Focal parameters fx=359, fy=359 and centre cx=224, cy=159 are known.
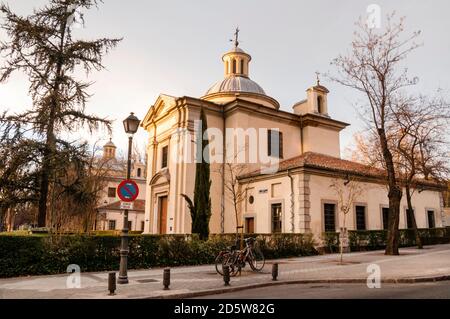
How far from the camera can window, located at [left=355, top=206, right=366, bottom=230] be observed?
73.8 feet

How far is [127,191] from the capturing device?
34.0 ft

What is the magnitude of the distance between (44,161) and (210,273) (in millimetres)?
9301

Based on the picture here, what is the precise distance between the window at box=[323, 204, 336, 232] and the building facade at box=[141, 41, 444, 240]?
0.19ft

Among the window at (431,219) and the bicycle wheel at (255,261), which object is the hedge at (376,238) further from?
the bicycle wheel at (255,261)

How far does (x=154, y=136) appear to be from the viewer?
1159 inches

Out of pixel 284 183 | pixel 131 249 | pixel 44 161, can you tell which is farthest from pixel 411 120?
pixel 44 161

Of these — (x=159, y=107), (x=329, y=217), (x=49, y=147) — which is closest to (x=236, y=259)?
(x=49, y=147)

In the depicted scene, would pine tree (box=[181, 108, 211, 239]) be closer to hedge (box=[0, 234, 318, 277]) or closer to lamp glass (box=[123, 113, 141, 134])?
hedge (box=[0, 234, 318, 277])

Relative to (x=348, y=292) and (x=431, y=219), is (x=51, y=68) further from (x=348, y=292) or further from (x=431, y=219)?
(x=431, y=219)

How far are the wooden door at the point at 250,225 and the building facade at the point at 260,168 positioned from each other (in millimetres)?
64

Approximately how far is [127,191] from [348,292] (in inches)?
253

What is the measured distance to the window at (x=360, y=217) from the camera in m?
22.5

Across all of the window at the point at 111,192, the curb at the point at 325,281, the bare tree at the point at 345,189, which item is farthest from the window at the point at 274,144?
the window at the point at 111,192

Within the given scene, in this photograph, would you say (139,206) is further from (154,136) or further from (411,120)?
(411,120)
